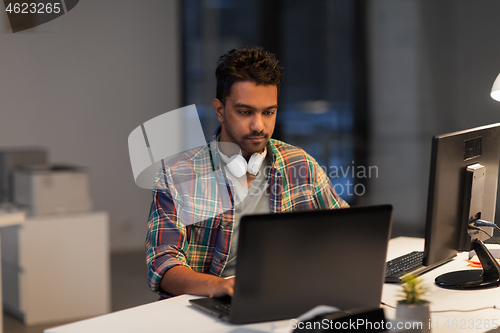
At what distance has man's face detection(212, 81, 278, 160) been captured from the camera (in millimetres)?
1771

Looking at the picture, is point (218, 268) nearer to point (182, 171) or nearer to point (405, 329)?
point (182, 171)

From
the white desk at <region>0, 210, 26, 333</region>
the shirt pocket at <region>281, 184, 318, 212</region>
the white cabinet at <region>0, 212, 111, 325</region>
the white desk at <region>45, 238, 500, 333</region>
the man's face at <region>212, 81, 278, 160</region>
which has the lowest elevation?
the white cabinet at <region>0, 212, 111, 325</region>

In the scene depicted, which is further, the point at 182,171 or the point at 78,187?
the point at 78,187

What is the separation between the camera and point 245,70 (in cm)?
178

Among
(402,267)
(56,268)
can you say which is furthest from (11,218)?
(402,267)

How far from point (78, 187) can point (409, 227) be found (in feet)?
7.18

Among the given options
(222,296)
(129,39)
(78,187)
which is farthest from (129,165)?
(222,296)

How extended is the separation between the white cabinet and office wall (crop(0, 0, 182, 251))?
1.59m

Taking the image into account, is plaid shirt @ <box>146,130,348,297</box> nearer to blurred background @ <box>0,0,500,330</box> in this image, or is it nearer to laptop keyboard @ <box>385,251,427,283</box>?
laptop keyboard @ <box>385,251,427,283</box>

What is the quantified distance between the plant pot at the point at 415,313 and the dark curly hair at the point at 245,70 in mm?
938

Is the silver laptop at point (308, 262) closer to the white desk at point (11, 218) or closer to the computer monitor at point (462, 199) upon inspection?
the computer monitor at point (462, 199)

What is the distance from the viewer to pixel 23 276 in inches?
128

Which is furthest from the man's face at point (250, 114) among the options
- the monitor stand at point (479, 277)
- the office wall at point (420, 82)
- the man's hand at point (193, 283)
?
the office wall at point (420, 82)

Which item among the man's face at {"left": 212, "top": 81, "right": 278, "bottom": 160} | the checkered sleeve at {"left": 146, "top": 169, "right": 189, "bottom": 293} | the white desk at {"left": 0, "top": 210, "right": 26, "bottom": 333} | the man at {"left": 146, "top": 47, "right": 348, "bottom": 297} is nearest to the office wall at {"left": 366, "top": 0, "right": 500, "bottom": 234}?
the man at {"left": 146, "top": 47, "right": 348, "bottom": 297}
